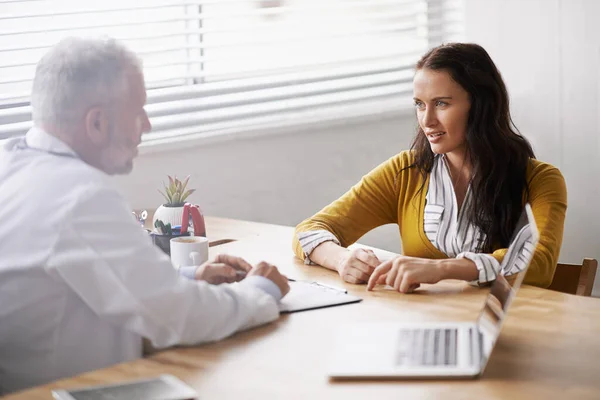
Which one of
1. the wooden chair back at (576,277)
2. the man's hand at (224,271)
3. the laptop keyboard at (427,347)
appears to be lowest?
the wooden chair back at (576,277)

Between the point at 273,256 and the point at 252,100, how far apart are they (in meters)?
1.44

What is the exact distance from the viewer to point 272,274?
5.98 feet

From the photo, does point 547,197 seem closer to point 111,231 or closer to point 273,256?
point 273,256

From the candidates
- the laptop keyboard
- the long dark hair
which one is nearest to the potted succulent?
the long dark hair

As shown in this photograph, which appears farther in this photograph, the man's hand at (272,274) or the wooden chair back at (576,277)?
the wooden chair back at (576,277)

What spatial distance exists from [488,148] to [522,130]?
1.60 m

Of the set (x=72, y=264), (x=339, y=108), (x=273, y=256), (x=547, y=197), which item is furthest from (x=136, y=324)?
(x=339, y=108)

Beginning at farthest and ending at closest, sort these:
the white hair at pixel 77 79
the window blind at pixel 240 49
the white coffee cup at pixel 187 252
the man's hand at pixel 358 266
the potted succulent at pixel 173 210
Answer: the window blind at pixel 240 49 < the potted succulent at pixel 173 210 < the white coffee cup at pixel 187 252 < the man's hand at pixel 358 266 < the white hair at pixel 77 79

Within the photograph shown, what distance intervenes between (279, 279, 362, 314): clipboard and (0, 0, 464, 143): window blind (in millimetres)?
1575

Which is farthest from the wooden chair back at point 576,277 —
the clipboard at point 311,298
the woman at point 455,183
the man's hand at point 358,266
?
the clipboard at point 311,298

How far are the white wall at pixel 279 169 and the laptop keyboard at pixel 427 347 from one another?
6.50 feet

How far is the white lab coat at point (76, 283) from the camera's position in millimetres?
1434

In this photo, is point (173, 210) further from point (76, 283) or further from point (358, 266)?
point (76, 283)

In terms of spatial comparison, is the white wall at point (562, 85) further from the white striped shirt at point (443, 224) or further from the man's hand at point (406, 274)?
the man's hand at point (406, 274)
